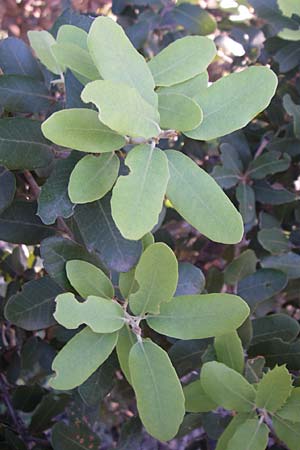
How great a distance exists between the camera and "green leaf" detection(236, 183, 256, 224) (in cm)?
132

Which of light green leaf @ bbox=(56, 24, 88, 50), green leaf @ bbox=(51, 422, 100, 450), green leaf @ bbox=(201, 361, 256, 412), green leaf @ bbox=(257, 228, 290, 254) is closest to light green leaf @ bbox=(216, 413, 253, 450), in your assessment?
green leaf @ bbox=(201, 361, 256, 412)

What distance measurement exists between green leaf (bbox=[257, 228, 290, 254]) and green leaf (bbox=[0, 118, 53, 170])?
1.92ft

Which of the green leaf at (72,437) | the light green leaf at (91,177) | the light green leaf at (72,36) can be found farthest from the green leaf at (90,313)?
the green leaf at (72,437)

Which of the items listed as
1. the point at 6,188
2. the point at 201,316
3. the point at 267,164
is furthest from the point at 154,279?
the point at 267,164

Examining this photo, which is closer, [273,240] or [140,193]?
[140,193]

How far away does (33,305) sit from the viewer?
3.32ft

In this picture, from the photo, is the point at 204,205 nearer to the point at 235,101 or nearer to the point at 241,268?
the point at 235,101

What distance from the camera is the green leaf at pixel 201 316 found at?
0.79m

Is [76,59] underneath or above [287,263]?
above

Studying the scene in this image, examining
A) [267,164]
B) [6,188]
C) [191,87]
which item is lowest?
[267,164]

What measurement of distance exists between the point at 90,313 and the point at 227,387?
0.26 meters

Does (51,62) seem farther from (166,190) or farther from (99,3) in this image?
(99,3)

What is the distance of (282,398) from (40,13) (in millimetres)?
2068

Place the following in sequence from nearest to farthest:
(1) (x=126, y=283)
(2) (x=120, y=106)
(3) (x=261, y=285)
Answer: (2) (x=120, y=106) → (1) (x=126, y=283) → (3) (x=261, y=285)
